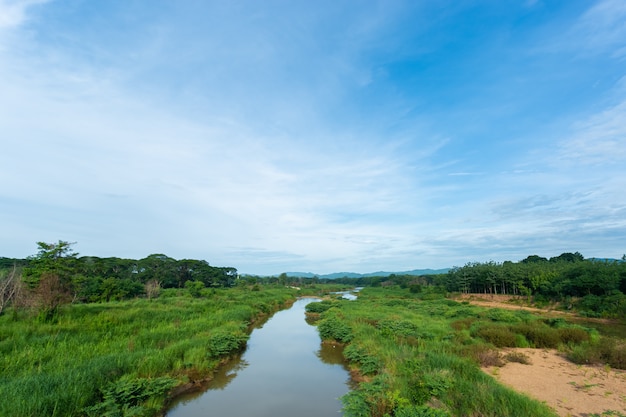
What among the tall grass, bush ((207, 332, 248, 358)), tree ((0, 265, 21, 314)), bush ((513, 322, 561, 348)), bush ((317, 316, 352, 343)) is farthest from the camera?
bush ((317, 316, 352, 343))

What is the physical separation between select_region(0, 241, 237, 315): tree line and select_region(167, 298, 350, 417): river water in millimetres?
10170

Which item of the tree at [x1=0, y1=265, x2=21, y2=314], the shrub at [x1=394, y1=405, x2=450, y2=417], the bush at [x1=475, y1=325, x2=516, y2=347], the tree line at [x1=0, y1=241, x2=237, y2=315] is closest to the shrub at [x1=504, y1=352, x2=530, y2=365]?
the bush at [x1=475, y1=325, x2=516, y2=347]

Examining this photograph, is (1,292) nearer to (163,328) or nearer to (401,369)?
(163,328)

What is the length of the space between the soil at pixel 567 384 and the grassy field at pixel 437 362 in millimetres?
811

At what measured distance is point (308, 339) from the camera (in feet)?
65.5

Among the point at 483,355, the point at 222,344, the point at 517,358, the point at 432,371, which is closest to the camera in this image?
the point at 432,371

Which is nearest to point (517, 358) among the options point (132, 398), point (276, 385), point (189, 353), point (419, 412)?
point (419, 412)

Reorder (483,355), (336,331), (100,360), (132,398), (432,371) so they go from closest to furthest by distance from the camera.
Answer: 1. (132,398)
2. (432,371)
3. (100,360)
4. (483,355)
5. (336,331)

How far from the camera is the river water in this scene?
9227 mm

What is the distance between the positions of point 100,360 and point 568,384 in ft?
49.1

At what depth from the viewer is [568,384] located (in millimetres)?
9586

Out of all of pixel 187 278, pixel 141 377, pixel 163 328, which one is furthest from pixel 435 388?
pixel 187 278

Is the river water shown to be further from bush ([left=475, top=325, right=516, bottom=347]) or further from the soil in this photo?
bush ([left=475, top=325, right=516, bottom=347])

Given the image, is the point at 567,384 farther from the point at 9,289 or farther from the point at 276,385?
the point at 9,289
